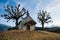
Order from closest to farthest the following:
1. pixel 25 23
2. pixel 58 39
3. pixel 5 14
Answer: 1. pixel 58 39
2. pixel 5 14
3. pixel 25 23

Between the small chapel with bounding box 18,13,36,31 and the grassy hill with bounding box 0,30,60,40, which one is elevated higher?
the small chapel with bounding box 18,13,36,31

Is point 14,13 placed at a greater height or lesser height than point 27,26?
greater

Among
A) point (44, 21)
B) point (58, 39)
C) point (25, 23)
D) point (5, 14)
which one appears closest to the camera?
point (58, 39)

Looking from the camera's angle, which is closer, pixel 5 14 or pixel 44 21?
pixel 5 14

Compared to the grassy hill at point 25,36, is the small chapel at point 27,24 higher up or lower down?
higher up

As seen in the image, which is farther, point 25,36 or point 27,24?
point 27,24

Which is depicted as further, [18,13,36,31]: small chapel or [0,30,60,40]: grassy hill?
[18,13,36,31]: small chapel

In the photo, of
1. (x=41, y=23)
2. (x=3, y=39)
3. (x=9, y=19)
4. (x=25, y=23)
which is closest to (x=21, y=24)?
(x=25, y=23)

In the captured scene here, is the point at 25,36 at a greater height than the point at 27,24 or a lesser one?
lesser

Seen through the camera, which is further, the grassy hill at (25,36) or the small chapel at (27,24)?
the small chapel at (27,24)

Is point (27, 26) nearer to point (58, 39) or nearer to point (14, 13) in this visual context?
point (14, 13)

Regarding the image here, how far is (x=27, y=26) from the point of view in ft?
194

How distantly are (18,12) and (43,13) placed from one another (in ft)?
78.0

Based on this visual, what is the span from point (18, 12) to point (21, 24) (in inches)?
358
